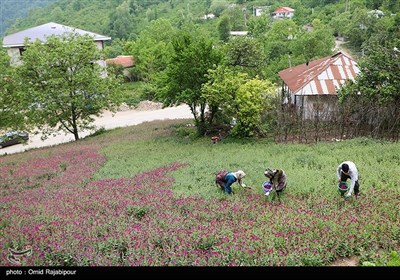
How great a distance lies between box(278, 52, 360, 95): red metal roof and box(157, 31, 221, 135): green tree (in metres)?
6.69


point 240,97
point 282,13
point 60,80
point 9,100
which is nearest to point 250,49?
point 240,97

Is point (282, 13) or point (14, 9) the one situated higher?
point (14, 9)

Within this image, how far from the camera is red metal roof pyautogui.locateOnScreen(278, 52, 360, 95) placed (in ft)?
76.8

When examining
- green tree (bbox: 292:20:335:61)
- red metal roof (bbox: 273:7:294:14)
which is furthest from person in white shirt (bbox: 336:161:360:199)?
red metal roof (bbox: 273:7:294:14)

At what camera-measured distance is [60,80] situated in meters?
23.4

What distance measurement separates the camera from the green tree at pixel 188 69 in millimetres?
20469

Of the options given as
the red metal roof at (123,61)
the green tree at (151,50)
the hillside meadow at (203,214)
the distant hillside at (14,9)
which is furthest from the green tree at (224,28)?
the distant hillside at (14,9)

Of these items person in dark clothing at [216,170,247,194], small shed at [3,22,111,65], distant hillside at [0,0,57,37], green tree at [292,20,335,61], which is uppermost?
distant hillside at [0,0,57,37]

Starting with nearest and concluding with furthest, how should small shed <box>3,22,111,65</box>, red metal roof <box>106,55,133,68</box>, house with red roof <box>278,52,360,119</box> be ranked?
house with red roof <box>278,52,360,119</box>, small shed <box>3,22,111,65</box>, red metal roof <box>106,55,133,68</box>

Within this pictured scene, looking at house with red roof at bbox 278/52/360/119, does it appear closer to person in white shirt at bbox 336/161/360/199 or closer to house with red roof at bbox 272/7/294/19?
person in white shirt at bbox 336/161/360/199

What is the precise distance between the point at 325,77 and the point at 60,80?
58.3ft

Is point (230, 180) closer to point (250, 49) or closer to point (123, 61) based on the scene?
point (250, 49)

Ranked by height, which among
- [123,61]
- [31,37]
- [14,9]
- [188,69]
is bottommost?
[123,61]

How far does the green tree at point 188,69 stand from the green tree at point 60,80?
20.8 feet
